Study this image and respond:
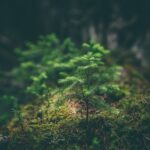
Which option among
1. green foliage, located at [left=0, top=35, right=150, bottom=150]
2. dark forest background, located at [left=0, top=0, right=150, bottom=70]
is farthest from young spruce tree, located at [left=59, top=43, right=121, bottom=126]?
dark forest background, located at [left=0, top=0, right=150, bottom=70]

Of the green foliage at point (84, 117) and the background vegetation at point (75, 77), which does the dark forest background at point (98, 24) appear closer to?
the background vegetation at point (75, 77)

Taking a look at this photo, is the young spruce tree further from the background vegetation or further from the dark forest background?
the dark forest background

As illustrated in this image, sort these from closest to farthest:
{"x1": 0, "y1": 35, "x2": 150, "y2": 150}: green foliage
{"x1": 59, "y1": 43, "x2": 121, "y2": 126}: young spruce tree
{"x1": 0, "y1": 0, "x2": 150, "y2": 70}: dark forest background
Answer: {"x1": 59, "y1": 43, "x2": 121, "y2": 126}: young spruce tree → {"x1": 0, "y1": 35, "x2": 150, "y2": 150}: green foliage → {"x1": 0, "y1": 0, "x2": 150, "y2": 70}: dark forest background

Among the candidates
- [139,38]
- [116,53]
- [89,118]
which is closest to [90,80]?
[89,118]

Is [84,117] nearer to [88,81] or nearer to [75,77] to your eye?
[88,81]

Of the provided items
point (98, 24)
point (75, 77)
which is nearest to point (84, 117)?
point (75, 77)

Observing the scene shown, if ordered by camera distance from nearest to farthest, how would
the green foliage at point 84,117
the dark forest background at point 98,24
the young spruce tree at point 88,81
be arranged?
1. the young spruce tree at point 88,81
2. the green foliage at point 84,117
3. the dark forest background at point 98,24

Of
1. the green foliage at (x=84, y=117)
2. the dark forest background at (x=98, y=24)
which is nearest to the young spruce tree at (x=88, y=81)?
the green foliage at (x=84, y=117)

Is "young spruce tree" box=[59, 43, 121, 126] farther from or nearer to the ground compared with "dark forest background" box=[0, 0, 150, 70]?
nearer to the ground

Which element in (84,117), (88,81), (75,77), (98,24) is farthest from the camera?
(98,24)
